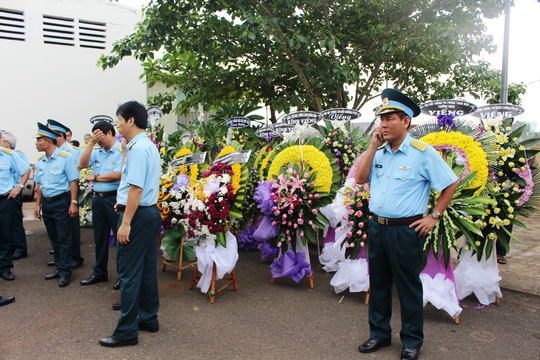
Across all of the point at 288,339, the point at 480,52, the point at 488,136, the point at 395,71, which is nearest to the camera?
the point at 288,339

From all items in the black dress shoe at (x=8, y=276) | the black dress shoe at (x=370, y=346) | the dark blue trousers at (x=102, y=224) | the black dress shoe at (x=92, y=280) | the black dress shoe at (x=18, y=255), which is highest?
the dark blue trousers at (x=102, y=224)

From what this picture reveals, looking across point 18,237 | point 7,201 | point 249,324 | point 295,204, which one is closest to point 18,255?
point 18,237

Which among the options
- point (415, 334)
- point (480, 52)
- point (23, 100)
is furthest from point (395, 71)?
point (23, 100)

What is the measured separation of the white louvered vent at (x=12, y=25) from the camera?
12.4 meters

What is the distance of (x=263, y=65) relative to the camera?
896 cm

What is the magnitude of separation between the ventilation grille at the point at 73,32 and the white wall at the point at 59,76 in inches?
5.0

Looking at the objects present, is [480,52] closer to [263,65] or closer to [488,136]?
[263,65]

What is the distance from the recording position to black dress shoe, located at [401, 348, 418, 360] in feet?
10.8

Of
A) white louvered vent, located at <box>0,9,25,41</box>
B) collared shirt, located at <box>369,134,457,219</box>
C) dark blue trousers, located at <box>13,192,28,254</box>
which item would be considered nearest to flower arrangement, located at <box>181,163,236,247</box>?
collared shirt, located at <box>369,134,457,219</box>

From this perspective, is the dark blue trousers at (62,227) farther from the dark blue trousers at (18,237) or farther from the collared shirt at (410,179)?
the collared shirt at (410,179)

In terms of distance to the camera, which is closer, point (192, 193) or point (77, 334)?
point (77, 334)

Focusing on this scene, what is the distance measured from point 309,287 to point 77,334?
2515 mm

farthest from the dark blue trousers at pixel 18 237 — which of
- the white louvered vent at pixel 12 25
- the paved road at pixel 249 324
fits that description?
the white louvered vent at pixel 12 25

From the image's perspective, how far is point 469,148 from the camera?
408 centimetres
